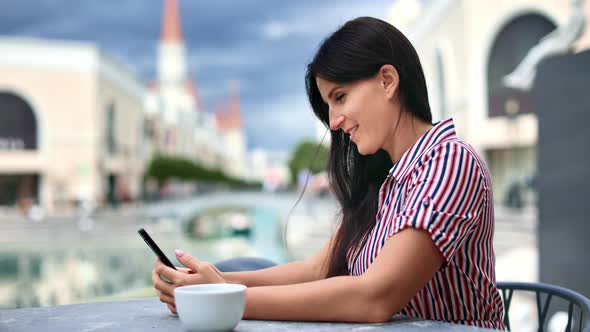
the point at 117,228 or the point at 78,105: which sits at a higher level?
the point at 78,105

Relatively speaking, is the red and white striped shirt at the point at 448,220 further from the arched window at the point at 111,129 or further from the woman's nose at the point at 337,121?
the arched window at the point at 111,129

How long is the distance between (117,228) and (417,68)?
1391cm

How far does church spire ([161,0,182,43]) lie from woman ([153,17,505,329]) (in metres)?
44.6

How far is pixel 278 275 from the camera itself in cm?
107

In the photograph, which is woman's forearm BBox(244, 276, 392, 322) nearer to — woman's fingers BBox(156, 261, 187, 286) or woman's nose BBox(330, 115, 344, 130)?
woman's fingers BBox(156, 261, 187, 286)

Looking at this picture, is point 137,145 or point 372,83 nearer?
point 372,83

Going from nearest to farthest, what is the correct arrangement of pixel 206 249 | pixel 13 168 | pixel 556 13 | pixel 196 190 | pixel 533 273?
pixel 533 273 → pixel 556 13 → pixel 206 249 → pixel 13 168 → pixel 196 190

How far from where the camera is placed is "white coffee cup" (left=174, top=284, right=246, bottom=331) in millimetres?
655

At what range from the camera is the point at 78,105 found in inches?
774

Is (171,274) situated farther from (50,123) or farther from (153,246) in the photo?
(50,123)

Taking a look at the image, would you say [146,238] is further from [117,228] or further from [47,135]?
[47,135]

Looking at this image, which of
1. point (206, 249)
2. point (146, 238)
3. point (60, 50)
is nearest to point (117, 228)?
point (206, 249)

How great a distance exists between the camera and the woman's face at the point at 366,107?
873mm

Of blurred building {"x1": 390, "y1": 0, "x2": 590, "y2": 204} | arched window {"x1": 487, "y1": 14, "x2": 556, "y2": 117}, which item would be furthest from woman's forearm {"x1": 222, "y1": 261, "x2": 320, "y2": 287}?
arched window {"x1": 487, "y1": 14, "x2": 556, "y2": 117}
